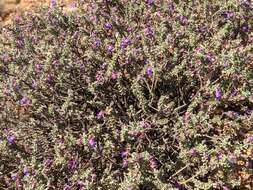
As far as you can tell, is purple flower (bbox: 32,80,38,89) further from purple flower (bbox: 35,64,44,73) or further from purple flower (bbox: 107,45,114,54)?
purple flower (bbox: 107,45,114,54)

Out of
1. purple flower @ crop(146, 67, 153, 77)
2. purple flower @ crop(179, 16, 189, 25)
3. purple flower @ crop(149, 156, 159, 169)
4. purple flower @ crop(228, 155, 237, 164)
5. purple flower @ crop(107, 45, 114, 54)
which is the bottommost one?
purple flower @ crop(149, 156, 159, 169)

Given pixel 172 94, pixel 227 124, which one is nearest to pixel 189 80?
pixel 172 94

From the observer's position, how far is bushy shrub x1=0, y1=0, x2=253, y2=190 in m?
2.73

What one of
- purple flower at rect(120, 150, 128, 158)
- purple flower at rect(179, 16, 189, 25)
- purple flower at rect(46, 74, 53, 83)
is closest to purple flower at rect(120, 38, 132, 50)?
purple flower at rect(179, 16, 189, 25)

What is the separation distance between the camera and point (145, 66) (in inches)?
119

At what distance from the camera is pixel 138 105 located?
3.09 meters

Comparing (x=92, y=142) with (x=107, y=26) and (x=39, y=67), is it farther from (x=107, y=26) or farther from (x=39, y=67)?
(x=107, y=26)

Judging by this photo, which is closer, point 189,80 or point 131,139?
point 131,139

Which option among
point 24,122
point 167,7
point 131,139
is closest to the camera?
point 131,139

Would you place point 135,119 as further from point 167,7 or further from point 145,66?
point 167,7

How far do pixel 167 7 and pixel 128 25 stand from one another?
328 millimetres

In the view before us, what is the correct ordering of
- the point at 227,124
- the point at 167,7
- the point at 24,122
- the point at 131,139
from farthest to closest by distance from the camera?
the point at 167,7 < the point at 24,122 < the point at 227,124 < the point at 131,139

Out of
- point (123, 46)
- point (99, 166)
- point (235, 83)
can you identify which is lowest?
point (99, 166)

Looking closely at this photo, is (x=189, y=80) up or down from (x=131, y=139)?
up
